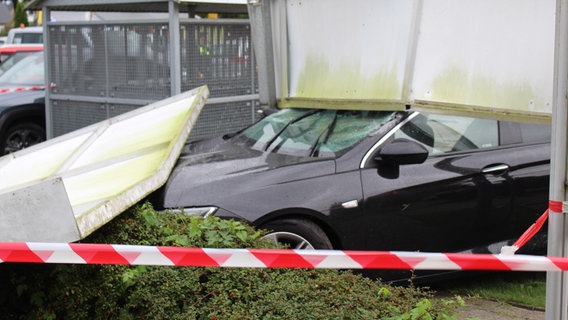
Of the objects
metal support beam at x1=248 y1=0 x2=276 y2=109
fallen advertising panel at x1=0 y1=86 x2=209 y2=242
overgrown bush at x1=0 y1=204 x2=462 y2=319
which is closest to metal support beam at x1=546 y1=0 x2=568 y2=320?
overgrown bush at x1=0 y1=204 x2=462 y2=319

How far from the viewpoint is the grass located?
6.04 m

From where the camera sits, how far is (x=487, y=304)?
5910 millimetres

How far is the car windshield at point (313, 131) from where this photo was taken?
6.18 m

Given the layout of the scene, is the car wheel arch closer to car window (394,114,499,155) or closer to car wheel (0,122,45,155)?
car window (394,114,499,155)

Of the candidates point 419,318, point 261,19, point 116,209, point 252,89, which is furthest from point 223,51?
point 419,318

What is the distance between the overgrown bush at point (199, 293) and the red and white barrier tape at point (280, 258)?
0.54 meters

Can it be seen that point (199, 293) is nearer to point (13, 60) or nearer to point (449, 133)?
point (449, 133)

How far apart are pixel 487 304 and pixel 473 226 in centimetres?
58

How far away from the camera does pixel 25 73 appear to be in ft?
44.1

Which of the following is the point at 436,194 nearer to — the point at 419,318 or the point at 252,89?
the point at 419,318

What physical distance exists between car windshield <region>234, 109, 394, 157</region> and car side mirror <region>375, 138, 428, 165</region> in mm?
273

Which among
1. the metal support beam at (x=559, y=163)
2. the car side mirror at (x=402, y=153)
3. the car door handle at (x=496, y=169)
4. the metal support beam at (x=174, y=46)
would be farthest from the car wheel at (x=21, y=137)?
the metal support beam at (x=559, y=163)

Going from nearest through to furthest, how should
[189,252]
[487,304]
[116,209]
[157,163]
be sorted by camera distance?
[189,252] < [116,209] < [157,163] < [487,304]

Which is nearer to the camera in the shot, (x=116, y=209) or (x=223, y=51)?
(x=116, y=209)
